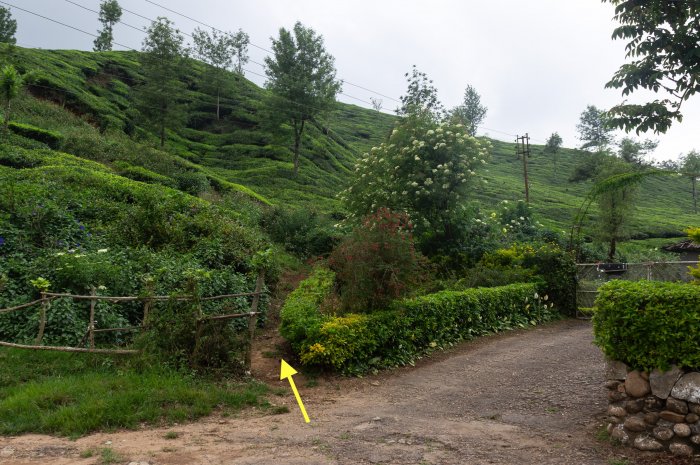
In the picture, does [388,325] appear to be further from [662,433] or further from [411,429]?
[662,433]

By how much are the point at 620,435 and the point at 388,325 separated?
5008 millimetres

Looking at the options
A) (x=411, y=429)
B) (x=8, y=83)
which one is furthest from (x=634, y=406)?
(x=8, y=83)

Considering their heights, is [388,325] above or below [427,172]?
below

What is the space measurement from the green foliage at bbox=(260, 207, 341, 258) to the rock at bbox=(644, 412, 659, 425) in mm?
14812

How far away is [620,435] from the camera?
208 inches

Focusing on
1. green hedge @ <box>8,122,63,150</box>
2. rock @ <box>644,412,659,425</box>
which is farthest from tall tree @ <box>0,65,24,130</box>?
rock @ <box>644,412,659,425</box>

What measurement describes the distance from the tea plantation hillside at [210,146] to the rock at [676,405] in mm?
19408

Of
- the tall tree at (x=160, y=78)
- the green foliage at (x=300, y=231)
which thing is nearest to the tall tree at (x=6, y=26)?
the tall tree at (x=160, y=78)

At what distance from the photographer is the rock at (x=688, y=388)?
15.9 ft

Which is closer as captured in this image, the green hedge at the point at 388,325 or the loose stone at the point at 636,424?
the loose stone at the point at 636,424

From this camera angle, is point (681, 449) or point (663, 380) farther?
point (663, 380)

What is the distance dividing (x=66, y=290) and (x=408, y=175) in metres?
11.6

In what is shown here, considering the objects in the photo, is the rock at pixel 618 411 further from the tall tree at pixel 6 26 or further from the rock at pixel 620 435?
the tall tree at pixel 6 26

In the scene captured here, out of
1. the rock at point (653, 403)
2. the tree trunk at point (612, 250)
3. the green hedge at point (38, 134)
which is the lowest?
the rock at point (653, 403)
